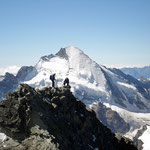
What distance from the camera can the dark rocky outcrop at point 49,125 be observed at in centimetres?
1864

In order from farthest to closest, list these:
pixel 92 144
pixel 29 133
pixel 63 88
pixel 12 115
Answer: pixel 63 88 → pixel 92 144 → pixel 12 115 → pixel 29 133

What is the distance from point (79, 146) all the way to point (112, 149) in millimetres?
10439

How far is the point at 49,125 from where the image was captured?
22.8 metres

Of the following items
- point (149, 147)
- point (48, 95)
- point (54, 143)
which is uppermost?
point (48, 95)

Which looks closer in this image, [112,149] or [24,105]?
[24,105]

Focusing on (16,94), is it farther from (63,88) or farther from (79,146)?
(63,88)

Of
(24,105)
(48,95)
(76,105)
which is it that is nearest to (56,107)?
(48,95)

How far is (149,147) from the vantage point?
91.4 m

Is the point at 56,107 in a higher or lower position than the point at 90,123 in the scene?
higher

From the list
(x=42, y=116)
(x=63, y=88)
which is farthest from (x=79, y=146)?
(x=63, y=88)

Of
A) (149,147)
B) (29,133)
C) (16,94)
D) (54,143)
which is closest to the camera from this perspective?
(54,143)

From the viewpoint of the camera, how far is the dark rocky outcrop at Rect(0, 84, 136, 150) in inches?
734

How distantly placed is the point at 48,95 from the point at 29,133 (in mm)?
18070

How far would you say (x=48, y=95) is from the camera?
124ft
